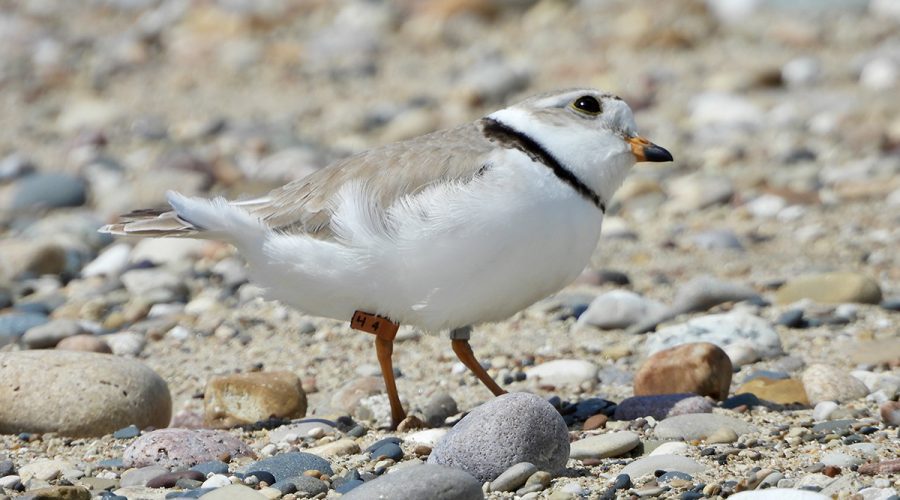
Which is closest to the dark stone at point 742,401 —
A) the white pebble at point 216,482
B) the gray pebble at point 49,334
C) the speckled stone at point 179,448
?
the speckled stone at point 179,448

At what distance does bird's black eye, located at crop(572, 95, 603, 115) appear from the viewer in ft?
15.5

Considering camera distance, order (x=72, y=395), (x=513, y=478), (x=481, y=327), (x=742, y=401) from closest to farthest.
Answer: (x=513, y=478)
(x=72, y=395)
(x=742, y=401)
(x=481, y=327)

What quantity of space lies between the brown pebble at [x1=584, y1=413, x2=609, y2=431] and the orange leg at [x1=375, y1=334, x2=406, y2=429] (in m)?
0.71

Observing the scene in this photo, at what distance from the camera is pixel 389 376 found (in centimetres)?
491

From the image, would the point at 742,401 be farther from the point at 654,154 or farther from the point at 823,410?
the point at 654,154

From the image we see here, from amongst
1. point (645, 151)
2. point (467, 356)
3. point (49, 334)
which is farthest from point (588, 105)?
point (49, 334)

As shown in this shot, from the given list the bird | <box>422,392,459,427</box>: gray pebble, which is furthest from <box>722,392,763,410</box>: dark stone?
<box>422,392,459,427</box>: gray pebble

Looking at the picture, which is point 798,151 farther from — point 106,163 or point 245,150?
point 106,163

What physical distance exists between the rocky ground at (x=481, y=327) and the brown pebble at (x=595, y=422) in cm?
1

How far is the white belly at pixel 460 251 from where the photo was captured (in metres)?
4.34

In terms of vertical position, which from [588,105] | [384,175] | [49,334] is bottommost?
[49,334]

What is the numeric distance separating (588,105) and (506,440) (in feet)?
4.77

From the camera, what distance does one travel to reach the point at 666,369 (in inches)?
194

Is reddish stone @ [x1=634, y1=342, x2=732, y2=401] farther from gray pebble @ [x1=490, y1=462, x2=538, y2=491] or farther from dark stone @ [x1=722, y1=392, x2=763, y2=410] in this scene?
gray pebble @ [x1=490, y1=462, x2=538, y2=491]
